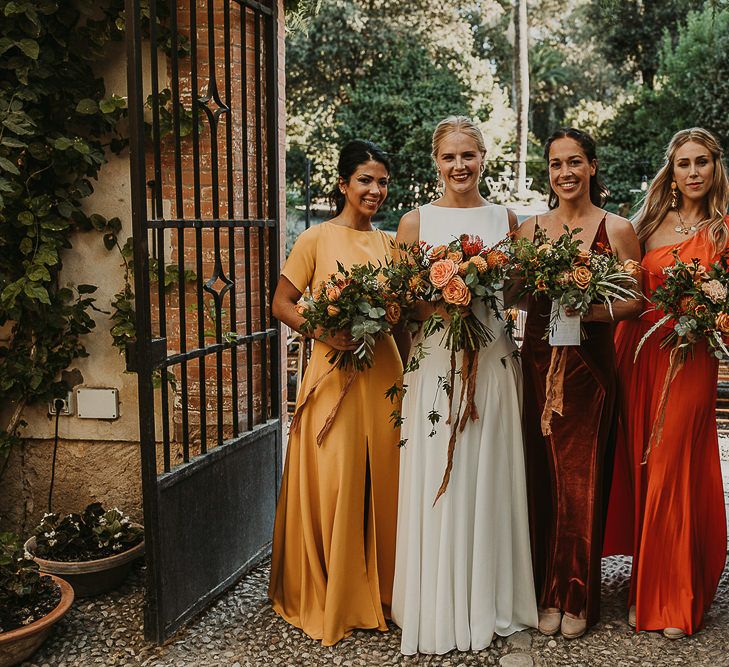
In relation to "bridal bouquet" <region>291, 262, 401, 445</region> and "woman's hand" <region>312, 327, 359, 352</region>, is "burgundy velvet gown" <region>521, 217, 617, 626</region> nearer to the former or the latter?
"bridal bouquet" <region>291, 262, 401, 445</region>

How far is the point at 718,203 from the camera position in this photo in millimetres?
3842

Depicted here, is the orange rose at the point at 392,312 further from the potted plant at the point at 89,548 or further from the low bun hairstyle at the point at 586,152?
the potted plant at the point at 89,548

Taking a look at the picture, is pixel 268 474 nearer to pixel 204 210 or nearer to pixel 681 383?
pixel 204 210

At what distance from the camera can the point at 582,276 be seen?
331cm

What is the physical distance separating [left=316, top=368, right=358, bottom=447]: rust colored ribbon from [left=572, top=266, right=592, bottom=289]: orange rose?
101cm

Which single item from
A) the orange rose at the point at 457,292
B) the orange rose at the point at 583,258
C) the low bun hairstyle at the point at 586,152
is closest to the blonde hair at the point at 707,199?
the low bun hairstyle at the point at 586,152

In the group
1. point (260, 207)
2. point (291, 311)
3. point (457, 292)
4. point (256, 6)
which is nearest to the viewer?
point (457, 292)

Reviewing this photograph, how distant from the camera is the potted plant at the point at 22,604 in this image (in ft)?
11.3

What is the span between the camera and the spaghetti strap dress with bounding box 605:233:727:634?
3.74m

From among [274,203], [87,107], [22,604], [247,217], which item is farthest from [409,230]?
[22,604]

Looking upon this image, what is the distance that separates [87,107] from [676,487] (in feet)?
10.7

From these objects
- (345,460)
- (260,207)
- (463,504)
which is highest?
(260,207)

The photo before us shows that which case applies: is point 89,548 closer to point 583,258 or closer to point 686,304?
point 583,258

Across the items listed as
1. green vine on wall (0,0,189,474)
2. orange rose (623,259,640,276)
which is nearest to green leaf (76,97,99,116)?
green vine on wall (0,0,189,474)
